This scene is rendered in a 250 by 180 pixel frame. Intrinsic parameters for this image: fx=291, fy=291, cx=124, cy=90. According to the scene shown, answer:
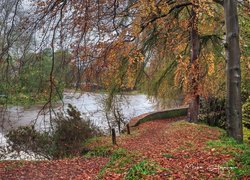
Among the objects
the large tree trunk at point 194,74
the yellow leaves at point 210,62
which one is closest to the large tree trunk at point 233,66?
the large tree trunk at point 194,74

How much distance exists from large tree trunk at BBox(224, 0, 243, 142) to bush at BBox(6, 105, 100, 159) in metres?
4.59

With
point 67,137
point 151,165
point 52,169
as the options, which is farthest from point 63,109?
point 151,165

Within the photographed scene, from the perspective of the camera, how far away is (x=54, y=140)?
30.1 feet

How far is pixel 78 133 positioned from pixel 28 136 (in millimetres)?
1578

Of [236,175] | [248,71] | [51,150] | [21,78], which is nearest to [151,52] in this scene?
[248,71]

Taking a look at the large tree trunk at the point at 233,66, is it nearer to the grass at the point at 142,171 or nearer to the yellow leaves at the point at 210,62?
the yellow leaves at the point at 210,62

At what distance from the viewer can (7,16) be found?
15.3ft

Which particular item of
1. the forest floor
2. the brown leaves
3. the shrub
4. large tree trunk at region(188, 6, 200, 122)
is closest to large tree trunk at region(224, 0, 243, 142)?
the forest floor

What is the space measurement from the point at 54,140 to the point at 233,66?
5.72 meters

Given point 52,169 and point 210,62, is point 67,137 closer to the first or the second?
point 52,169

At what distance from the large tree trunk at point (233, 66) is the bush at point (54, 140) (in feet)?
15.0

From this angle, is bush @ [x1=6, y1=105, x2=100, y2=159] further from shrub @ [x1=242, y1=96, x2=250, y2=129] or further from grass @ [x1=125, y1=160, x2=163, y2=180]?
shrub @ [x1=242, y1=96, x2=250, y2=129]

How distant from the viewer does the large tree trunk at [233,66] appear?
7.45 m

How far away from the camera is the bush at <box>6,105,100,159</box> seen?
28.9ft
